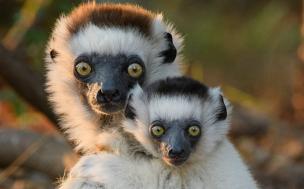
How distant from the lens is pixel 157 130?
6516 millimetres

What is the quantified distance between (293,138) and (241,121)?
0.78 metres

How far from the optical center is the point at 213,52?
14.9 metres

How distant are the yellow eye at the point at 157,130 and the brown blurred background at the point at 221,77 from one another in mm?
2205

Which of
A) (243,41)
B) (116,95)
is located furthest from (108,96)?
(243,41)

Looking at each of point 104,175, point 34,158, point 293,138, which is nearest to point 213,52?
point 293,138

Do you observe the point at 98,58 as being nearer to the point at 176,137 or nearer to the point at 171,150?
the point at 176,137

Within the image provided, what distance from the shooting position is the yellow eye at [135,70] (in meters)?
7.08

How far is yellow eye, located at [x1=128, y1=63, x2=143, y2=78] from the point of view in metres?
7.08

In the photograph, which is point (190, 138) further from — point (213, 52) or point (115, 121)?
point (213, 52)

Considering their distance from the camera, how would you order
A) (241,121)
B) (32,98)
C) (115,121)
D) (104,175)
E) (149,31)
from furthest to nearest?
(241,121) → (32,98) → (149,31) → (115,121) → (104,175)

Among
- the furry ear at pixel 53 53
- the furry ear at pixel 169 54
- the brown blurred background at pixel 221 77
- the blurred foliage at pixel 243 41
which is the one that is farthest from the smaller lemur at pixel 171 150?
the blurred foliage at pixel 243 41

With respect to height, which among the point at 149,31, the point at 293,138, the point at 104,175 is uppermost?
the point at 293,138

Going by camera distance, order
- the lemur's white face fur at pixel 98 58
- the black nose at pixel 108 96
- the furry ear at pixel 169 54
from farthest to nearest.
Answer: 1. the furry ear at pixel 169 54
2. the lemur's white face fur at pixel 98 58
3. the black nose at pixel 108 96

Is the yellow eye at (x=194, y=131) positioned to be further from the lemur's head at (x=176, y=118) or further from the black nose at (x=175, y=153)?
the black nose at (x=175, y=153)
